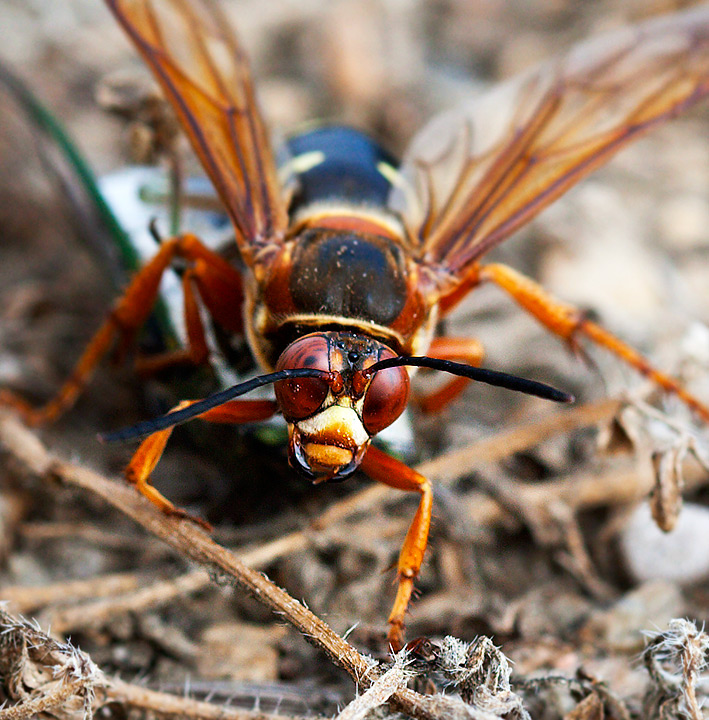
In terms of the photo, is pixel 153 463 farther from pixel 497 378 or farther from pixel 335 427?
pixel 497 378

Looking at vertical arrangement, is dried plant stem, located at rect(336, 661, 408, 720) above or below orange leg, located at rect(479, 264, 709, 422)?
above

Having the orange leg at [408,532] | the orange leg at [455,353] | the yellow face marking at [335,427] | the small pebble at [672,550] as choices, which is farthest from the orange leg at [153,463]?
the small pebble at [672,550]

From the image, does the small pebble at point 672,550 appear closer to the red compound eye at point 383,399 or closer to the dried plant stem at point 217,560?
the red compound eye at point 383,399

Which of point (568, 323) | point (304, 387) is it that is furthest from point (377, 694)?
point (568, 323)

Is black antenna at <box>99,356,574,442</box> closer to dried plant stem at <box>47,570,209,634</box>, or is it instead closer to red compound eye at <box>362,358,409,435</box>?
red compound eye at <box>362,358,409,435</box>

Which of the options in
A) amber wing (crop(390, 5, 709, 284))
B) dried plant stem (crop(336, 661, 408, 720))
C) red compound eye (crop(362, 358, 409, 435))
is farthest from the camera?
amber wing (crop(390, 5, 709, 284))

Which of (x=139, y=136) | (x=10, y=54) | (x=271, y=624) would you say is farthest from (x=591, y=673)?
(x=10, y=54)

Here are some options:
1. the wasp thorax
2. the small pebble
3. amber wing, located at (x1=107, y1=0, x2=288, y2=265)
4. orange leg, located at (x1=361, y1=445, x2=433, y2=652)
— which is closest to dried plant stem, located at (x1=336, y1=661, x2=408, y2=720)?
orange leg, located at (x1=361, y1=445, x2=433, y2=652)
